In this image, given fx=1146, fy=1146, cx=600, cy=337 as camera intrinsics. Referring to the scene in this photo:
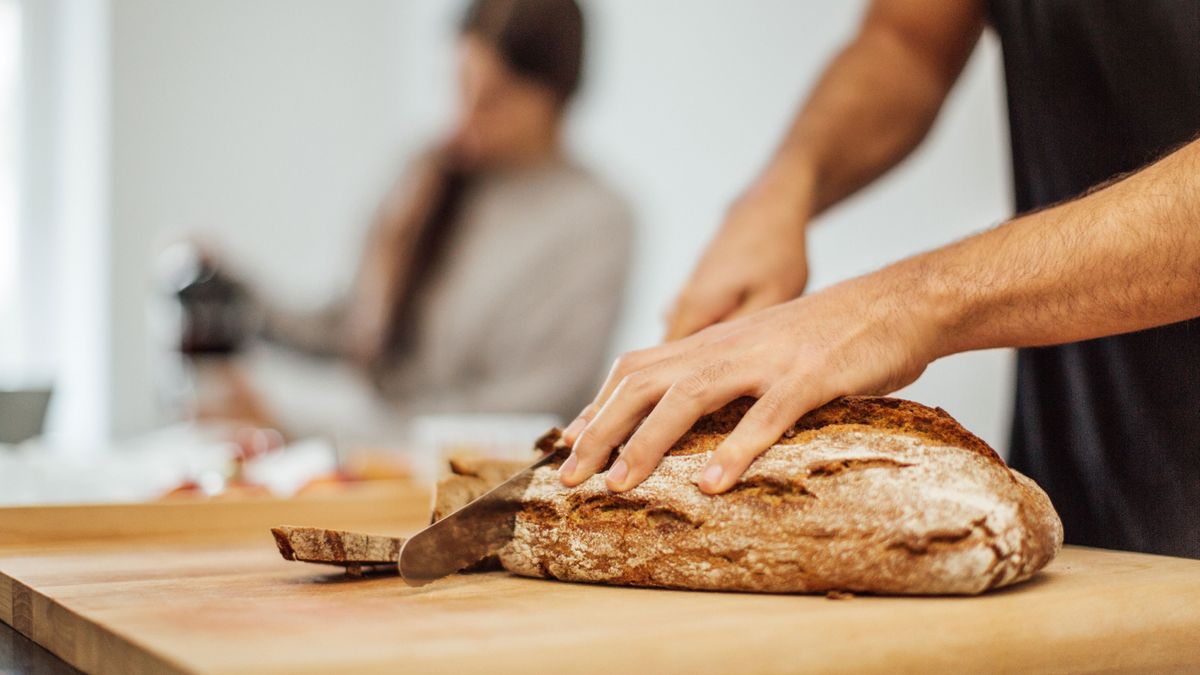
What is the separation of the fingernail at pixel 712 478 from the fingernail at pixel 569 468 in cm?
11

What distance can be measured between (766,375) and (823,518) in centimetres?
11

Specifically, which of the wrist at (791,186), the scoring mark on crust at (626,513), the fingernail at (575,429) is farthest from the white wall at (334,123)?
the scoring mark on crust at (626,513)

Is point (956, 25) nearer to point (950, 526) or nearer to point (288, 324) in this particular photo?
point (950, 526)

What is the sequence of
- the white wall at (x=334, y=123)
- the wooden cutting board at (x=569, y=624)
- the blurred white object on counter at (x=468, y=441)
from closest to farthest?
the wooden cutting board at (x=569, y=624) → the blurred white object on counter at (x=468, y=441) → the white wall at (x=334, y=123)

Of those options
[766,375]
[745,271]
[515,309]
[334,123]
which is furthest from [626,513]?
[334,123]

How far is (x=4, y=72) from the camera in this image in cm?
440

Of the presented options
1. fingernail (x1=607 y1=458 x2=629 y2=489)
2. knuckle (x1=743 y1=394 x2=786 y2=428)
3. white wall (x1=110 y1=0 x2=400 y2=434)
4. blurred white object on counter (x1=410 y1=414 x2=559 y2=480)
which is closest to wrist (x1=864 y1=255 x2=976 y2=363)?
knuckle (x1=743 y1=394 x2=786 y2=428)

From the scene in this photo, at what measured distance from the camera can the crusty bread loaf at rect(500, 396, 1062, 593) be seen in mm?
669

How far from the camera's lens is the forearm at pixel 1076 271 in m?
0.74

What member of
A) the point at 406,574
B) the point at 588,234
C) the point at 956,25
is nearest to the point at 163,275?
the point at 588,234

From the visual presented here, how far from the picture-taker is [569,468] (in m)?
0.80

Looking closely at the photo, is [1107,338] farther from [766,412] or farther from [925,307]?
[766,412]

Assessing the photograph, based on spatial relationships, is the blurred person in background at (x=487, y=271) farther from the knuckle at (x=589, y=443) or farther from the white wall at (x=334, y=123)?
the knuckle at (x=589, y=443)

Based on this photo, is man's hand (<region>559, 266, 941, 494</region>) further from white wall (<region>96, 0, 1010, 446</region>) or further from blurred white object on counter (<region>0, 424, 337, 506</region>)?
white wall (<region>96, 0, 1010, 446</region>)
